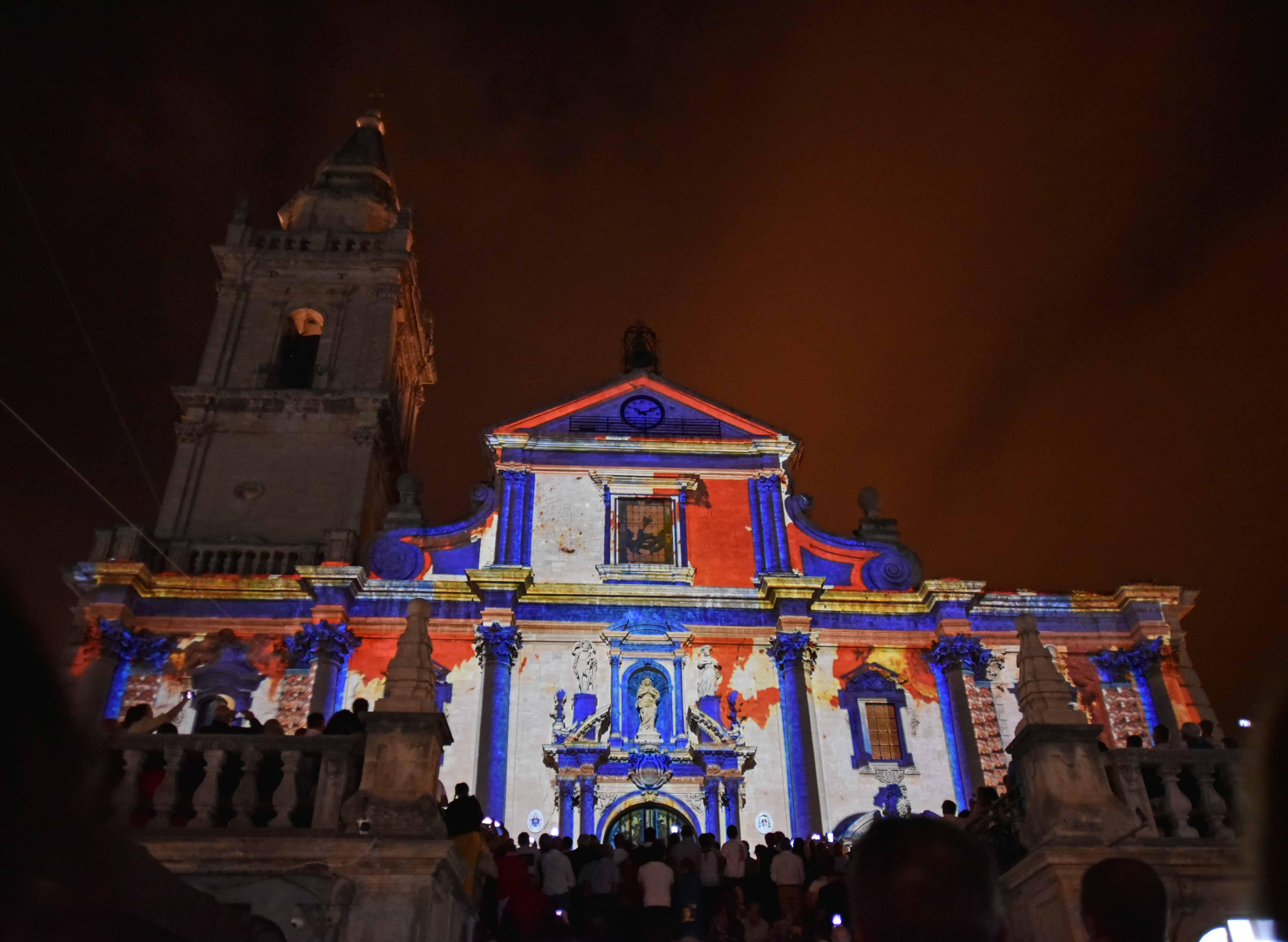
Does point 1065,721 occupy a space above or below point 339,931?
above

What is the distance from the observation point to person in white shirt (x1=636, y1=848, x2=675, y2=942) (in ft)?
35.4

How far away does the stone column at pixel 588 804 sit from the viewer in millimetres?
21281

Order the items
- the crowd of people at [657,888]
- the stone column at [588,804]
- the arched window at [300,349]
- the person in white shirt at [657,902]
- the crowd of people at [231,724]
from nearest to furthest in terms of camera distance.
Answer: the crowd of people at [231,724] < the crowd of people at [657,888] < the person in white shirt at [657,902] < the stone column at [588,804] < the arched window at [300,349]

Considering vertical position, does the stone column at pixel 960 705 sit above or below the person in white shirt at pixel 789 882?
above

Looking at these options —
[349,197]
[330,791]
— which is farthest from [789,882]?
[349,197]

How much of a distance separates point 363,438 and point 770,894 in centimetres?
2046

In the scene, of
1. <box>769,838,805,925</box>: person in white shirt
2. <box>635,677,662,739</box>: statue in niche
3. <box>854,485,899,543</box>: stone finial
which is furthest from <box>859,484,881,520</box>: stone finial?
<box>769,838,805,925</box>: person in white shirt

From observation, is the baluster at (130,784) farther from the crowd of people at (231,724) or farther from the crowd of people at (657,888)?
the crowd of people at (657,888)

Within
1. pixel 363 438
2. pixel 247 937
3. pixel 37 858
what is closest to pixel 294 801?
pixel 247 937

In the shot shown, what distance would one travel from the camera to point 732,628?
24422 millimetres

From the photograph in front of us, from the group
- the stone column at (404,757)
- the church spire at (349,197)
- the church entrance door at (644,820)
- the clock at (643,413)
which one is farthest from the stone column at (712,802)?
the church spire at (349,197)

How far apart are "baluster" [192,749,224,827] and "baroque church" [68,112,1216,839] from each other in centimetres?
1187

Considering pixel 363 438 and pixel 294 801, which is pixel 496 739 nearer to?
pixel 363 438

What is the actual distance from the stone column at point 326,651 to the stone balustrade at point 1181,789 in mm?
18177
